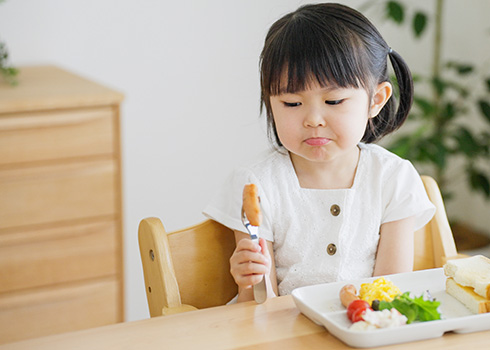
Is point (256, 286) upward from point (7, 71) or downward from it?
downward

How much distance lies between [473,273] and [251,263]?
0.34 m

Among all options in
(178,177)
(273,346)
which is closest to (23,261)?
(178,177)

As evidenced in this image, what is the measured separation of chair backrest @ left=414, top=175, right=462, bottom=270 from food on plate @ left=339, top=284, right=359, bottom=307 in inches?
18.2

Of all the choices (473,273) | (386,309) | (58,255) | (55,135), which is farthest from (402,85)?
(58,255)

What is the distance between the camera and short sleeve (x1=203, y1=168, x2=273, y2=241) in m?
1.32

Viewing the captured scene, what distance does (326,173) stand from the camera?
142 cm

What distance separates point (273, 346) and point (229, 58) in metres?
2.04

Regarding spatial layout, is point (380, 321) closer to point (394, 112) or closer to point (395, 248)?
point (395, 248)

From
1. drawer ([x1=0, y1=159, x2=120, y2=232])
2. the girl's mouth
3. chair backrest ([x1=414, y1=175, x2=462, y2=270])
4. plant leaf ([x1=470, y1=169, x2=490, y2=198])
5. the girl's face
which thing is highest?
the girl's face

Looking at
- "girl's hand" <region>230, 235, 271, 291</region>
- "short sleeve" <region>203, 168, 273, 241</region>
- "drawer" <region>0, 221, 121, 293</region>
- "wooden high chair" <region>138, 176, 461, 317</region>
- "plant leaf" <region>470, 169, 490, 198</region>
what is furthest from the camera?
"plant leaf" <region>470, 169, 490, 198</region>

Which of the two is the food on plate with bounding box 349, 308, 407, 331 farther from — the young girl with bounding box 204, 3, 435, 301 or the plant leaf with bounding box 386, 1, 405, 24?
the plant leaf with bounding box 386, 1, 405, 24

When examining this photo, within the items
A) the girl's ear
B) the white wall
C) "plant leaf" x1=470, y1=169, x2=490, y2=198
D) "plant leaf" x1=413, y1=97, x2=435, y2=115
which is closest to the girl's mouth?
the girl's ear

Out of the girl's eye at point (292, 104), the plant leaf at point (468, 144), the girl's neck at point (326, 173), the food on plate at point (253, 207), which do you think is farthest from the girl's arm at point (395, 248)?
the plant leaf at point (468, 144)

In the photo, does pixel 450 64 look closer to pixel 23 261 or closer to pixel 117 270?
pixel 117 270
